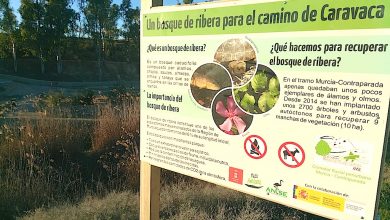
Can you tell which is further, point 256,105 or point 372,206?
point 256,105

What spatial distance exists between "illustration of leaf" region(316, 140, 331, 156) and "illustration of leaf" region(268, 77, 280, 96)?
0.33 metres

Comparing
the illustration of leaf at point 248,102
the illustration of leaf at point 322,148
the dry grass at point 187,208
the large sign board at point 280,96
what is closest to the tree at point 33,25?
the dry grass at point 187,208

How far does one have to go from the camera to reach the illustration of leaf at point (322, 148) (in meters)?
1.77

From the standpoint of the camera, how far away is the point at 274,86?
1909 mm

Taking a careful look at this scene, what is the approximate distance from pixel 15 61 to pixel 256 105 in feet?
109

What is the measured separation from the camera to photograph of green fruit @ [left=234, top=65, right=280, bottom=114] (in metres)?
1.92

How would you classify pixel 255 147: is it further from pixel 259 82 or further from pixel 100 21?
pixel 100 21

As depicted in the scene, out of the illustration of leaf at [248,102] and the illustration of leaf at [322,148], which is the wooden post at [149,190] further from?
the illustration of leaf at [322,148]

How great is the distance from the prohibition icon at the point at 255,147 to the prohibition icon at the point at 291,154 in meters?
0.10

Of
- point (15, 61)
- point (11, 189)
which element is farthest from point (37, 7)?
point (11, 189)

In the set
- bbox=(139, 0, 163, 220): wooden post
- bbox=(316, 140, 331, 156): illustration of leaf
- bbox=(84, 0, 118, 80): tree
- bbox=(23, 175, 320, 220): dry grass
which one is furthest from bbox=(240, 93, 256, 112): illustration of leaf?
bbox=(84, 0, 118, 80): tree

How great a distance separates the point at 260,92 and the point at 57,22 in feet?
105

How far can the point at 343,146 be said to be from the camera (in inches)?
67.7

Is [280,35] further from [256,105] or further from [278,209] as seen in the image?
[278,209]
